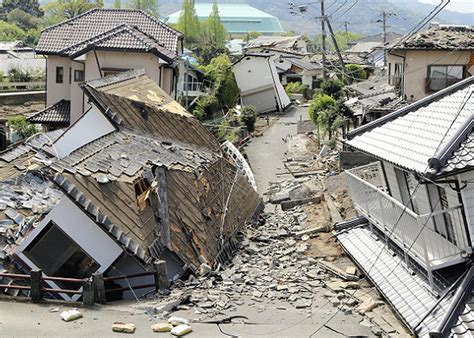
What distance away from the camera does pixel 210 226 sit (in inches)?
664

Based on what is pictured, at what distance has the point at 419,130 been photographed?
39.7 ft

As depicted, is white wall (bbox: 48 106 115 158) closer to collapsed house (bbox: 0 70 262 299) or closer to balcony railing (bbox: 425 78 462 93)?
collapsed house (bbox: 0 70 262 299)

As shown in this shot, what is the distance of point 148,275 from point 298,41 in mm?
79432

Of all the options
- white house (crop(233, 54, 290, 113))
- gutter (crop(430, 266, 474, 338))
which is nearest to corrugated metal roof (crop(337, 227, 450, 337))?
gutter (crop(430, 266, 474, 338))

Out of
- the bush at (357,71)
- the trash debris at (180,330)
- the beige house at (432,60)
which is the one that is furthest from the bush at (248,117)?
the trash debris at (180,330)

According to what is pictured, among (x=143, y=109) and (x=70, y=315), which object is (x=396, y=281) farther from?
(x=143, y=109)

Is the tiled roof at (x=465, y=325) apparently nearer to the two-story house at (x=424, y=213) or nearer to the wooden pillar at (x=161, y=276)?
the two-story house at (x=424, y=213)

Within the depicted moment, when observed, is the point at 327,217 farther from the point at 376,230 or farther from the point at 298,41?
the point at 298,41

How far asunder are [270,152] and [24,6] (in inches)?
3589

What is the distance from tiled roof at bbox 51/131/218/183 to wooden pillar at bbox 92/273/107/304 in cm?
260

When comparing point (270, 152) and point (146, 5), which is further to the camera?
point (146, 5)

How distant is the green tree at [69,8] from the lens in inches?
3467

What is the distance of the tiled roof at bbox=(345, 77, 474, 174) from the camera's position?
35.2ft

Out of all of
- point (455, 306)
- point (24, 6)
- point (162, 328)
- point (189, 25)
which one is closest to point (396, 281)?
point (455, 306)
